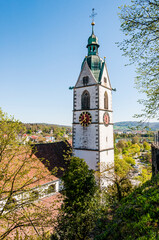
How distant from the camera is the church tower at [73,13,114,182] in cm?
1833

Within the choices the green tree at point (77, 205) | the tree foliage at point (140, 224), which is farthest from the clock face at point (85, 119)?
the tree foliage at point (140, 224)

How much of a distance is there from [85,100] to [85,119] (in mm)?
2654

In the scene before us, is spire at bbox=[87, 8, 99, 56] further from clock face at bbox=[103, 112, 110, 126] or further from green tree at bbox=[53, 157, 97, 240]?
green tree at bbox=[53, 157, 97, 240]

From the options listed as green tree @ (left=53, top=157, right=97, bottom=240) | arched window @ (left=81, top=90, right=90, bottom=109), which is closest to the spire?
arched window @ (left=81, top=90, right=90, bottom=109)

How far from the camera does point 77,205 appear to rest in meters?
12.0

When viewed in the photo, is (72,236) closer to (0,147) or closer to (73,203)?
(73,203)

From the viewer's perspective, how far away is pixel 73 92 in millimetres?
21203

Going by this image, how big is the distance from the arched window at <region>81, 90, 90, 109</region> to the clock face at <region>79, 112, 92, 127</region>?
1002 millimetres

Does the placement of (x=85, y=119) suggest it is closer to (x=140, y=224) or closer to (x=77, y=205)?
(x=77, y=205)

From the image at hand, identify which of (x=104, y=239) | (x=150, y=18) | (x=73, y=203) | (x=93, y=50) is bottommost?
(x=73, y=203)

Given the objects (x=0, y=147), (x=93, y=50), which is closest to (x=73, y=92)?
(x=93, y=50)

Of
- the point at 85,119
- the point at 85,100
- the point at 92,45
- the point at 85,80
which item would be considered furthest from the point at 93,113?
the point at 92,45

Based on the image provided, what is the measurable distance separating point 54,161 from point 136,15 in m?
16.4

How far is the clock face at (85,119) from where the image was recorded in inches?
751
